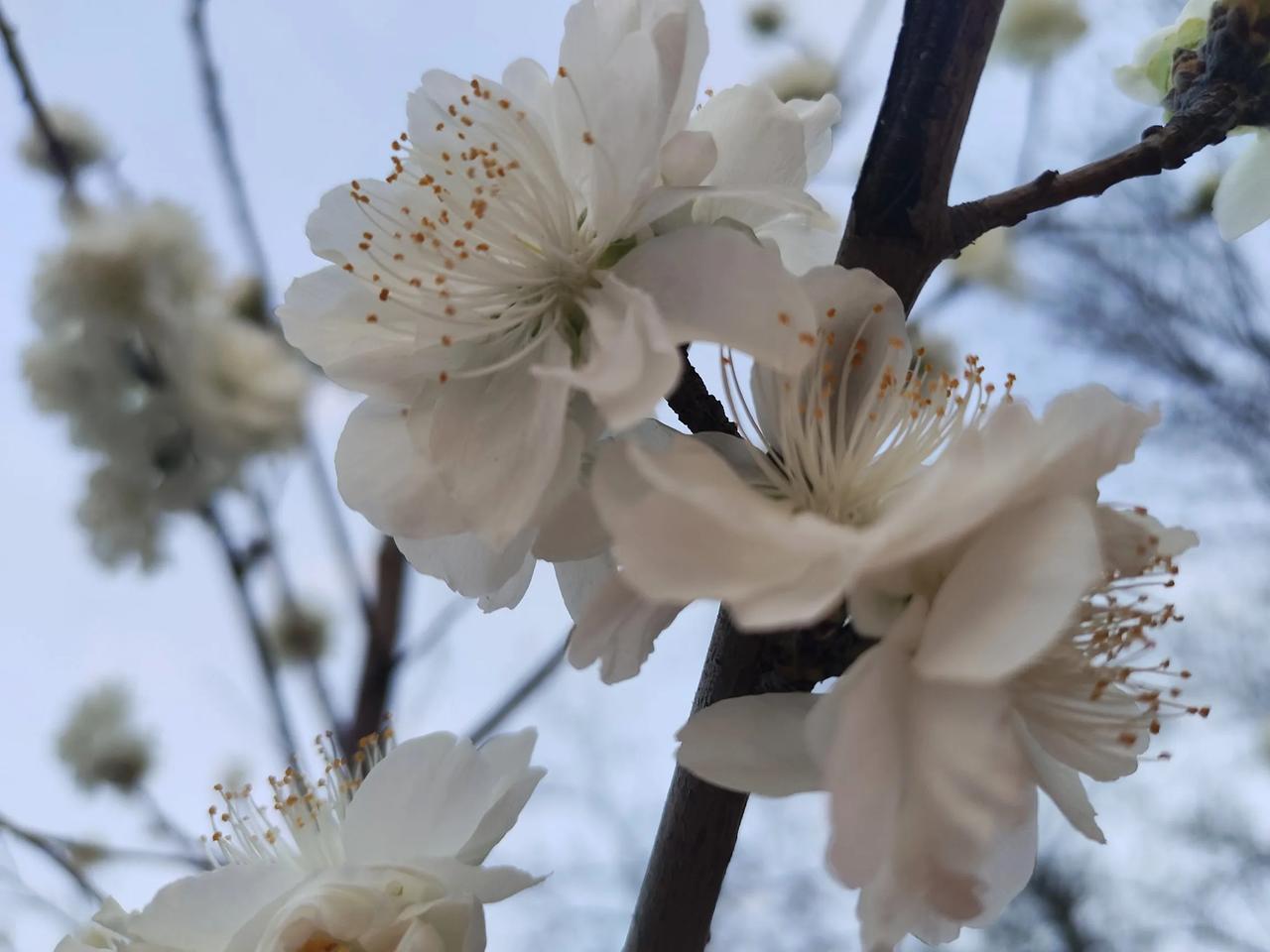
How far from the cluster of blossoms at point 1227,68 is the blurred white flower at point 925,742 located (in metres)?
0.16

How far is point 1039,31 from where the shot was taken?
2.78ft

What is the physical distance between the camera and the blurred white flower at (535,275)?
0.19 metres

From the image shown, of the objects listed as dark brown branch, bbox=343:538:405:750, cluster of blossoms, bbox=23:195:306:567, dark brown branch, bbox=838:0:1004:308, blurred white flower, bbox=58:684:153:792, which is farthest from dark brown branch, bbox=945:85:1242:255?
blurred white flower, bbox=58:684:153:792

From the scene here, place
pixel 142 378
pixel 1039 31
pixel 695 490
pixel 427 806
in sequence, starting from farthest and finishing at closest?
1. pixel 1039 31
2. pixel 142 378
3. pixel 427 806
4. pixel 695 490

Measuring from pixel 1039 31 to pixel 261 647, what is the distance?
0.73 meters

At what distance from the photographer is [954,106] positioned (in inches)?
8.9

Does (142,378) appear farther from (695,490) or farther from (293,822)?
(695,490)

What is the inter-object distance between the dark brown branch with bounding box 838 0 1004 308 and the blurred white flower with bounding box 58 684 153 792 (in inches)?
32.6

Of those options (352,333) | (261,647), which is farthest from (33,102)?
(352,333)

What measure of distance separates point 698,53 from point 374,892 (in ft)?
0.65

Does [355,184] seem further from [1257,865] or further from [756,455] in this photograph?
[1257,865]

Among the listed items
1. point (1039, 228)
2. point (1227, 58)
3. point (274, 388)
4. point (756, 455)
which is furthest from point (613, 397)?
point (1039, 228)

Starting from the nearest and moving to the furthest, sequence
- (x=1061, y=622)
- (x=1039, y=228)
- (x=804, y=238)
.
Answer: (x=1061, y=622)
(x=804, y=238)
(x=1039, y=228)

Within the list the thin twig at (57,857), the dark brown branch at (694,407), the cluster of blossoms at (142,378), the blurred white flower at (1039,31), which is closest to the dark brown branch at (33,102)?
the cluster of blossoms at (142,378)
